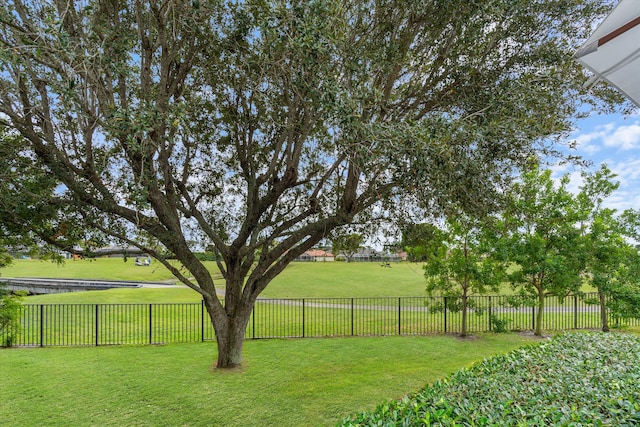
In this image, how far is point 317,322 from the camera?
12.8 meters

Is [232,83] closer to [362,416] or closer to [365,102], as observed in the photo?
[365,102]

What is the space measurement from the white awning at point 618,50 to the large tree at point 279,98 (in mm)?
1351

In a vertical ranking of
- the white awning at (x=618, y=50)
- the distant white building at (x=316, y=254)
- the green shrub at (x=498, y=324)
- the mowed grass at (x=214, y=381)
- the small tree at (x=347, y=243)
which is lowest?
the green shrub at (x=498, y=324)

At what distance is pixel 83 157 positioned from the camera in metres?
6.21

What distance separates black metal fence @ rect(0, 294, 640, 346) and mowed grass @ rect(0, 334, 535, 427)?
58.0 inches

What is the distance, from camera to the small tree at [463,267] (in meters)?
10.3

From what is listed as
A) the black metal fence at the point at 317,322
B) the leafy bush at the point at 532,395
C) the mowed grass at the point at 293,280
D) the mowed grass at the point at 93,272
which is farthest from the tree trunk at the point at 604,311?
the mowed grass at the point at 93,272

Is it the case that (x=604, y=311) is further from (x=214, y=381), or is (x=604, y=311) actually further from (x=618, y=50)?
(x=214, y=381)

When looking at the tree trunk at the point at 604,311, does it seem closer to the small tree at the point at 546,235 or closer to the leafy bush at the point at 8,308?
the small tree at the point at 546,235

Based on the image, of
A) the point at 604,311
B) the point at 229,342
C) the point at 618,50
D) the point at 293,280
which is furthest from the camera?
the point at 293,280

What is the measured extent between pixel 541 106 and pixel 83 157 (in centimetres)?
780

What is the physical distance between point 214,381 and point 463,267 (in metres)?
7.69

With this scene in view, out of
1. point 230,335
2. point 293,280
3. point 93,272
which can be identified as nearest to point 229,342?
point 230,335

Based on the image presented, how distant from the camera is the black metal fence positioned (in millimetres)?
10508
